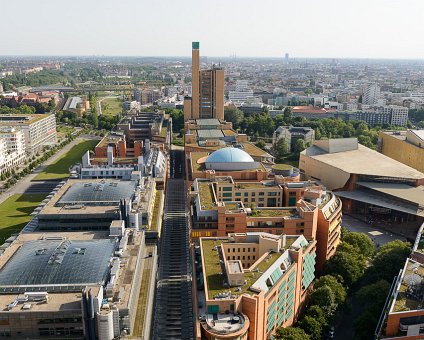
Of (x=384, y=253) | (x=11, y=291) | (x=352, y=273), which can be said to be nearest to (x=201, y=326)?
(x=11, y=291)

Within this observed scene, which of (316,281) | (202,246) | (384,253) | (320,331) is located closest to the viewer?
(320,331)

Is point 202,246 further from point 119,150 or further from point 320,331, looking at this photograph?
point 119,150

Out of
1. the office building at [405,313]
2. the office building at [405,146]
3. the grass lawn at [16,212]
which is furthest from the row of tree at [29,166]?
the office building at [405,146]

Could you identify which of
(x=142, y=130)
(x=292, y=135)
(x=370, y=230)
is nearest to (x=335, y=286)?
(x=370, y=230)

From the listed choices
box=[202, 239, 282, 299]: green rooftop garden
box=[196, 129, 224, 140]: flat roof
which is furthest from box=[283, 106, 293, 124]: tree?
box=[202, 239, 282, 299]: green rooftop garden

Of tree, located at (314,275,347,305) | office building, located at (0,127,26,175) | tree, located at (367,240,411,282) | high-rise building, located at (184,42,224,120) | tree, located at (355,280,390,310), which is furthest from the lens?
high-rise building, located at (184,42,224,120)

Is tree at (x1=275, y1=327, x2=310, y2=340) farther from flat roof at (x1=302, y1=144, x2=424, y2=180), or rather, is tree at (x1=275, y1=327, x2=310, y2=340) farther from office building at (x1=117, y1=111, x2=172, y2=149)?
office building at (x1=117, y1=111, x2=172, y2=149)

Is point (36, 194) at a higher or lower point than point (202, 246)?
lower

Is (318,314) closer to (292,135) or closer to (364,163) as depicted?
(364,163)
